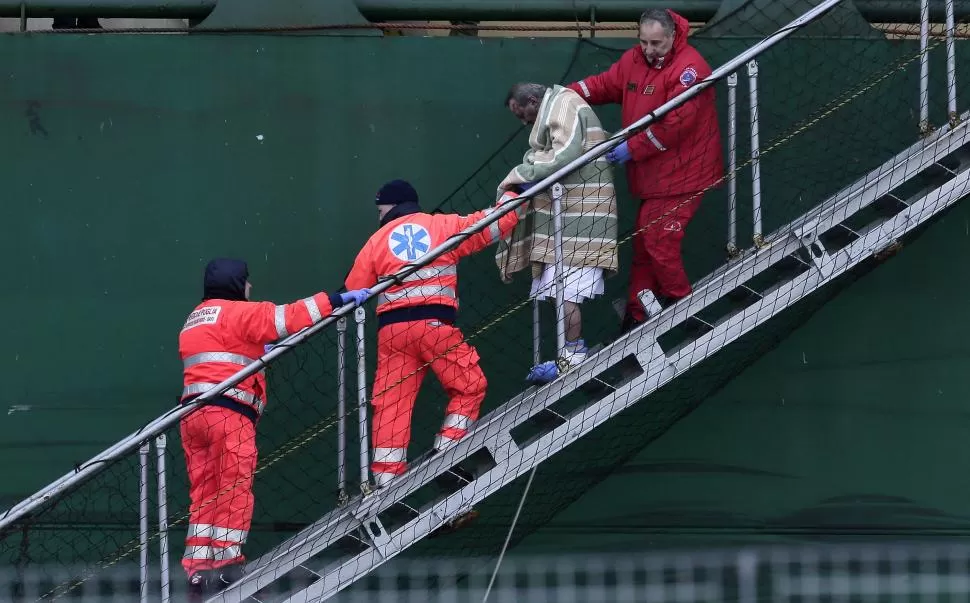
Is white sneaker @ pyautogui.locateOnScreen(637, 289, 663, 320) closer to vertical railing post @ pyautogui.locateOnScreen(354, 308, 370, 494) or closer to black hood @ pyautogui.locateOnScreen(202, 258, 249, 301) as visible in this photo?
vertical railing post @ pyautogui.locateOnScreen(354, 308, 370, 494)

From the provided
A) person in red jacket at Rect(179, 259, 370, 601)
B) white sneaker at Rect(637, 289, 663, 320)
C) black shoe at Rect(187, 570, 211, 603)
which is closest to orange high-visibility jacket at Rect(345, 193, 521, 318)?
person in red jacket at Rect(179, 259, 370, 601)

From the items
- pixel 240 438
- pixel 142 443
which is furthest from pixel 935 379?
pixel 142 443

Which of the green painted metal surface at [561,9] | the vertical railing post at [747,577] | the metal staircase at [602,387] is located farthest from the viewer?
the green painted metal surface at [561,9]

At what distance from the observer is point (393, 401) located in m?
6.33

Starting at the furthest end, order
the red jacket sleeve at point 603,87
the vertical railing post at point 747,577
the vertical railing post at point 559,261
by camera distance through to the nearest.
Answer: the vertical railing post at point 747,577 < the red jacket sleeve at point 603,87 < the vertical railing post at point 559,261

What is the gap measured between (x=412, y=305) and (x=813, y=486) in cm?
291

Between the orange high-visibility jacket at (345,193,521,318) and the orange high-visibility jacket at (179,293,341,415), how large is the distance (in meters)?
0.33

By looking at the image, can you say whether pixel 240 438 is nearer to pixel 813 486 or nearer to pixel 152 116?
pixel 152 116

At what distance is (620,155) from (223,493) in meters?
2.53

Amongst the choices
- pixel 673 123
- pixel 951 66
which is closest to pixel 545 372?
pixel 673 123

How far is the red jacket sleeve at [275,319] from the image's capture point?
616 centimetres

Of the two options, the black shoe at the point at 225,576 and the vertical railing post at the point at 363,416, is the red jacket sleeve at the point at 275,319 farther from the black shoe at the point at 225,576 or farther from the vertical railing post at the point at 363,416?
the black shoe at the point at 225,576

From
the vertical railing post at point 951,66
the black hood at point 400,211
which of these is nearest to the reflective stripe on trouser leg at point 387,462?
the black hood at point 400,211

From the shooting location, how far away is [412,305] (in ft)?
20.5
